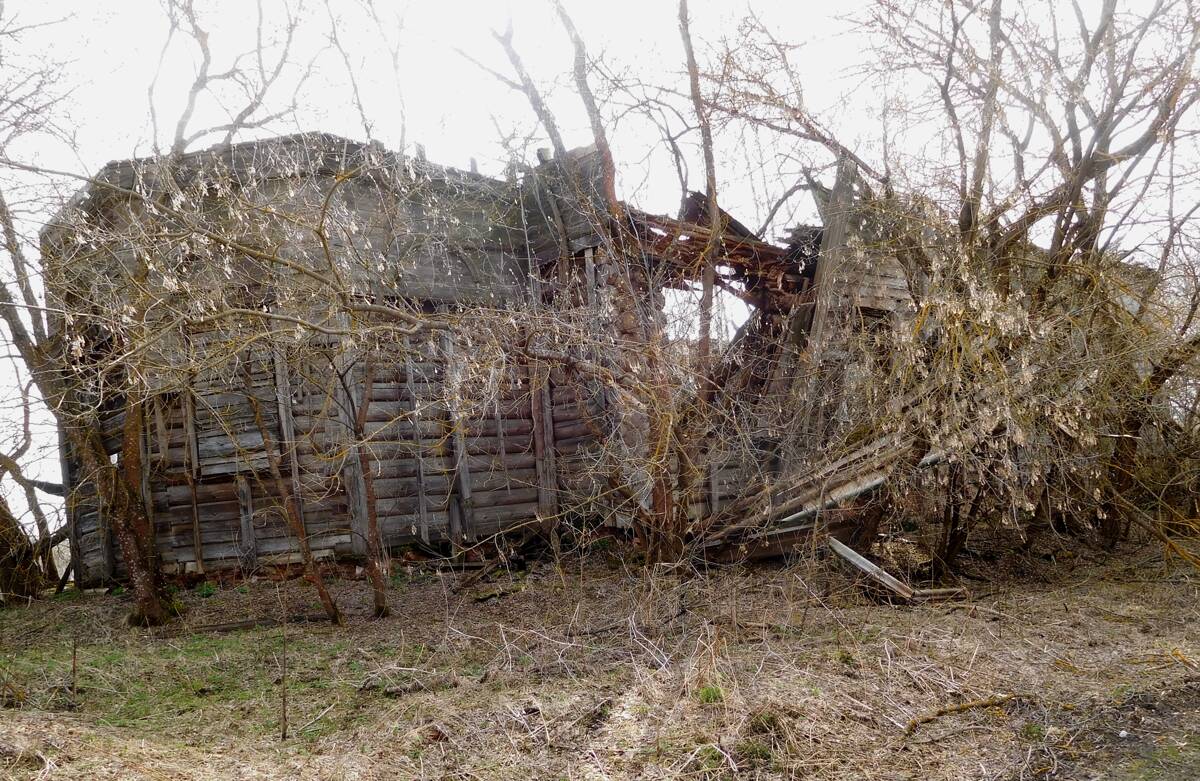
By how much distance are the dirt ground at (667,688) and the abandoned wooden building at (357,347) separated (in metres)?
1.51

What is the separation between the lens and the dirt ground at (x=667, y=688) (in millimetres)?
4262

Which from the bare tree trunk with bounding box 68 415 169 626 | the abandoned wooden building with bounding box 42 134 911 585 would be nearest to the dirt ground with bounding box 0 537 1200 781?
the bare tree trunk with bounding box 68 415 169 626

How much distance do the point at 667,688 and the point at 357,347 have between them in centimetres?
415

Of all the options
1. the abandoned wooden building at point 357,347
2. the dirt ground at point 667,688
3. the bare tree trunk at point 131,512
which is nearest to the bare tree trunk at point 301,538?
the abandoned wooden building at point 357,347

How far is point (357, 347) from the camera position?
7.66 metres

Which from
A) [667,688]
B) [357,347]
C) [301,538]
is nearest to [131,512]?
[301,538]

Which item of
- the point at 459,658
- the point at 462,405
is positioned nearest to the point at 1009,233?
the point at 462,405

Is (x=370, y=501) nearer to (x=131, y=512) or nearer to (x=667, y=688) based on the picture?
(x=131, y=512)

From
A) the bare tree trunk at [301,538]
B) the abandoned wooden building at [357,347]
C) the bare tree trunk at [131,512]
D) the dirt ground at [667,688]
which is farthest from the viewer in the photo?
the bare tree trunk at [131,512]

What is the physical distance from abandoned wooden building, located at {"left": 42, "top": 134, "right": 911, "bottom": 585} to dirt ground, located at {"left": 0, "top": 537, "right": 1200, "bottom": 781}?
4.97 feet

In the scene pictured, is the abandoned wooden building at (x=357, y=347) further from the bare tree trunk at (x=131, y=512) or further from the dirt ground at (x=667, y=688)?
the dirt ground at (x=667, y=688)

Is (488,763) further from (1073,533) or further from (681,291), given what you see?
(1073,533)

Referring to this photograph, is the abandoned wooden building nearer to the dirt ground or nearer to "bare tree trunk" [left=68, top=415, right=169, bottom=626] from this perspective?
"bare tree trunk" [left=68, top=415, right=169, bottom=626]

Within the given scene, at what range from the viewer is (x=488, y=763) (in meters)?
4.32
